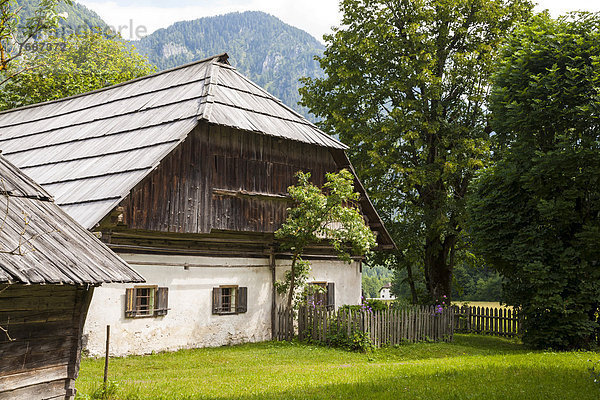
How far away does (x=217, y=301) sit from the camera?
1631 cm

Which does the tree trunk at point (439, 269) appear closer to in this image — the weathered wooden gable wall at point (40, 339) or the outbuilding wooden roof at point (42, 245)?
the outbuilding wooden roof at point (42, 245)

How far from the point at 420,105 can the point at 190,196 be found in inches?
444

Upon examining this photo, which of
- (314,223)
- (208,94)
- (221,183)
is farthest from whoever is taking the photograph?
(208,94)

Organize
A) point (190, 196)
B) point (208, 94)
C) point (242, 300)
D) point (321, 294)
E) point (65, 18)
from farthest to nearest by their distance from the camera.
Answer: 1. point (321, 294)
2. point (208, 94)
3. point (242, 300)
4. point (190, 196)
5. point (65, 18)

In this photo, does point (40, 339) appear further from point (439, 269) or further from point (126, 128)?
point (439, 269)

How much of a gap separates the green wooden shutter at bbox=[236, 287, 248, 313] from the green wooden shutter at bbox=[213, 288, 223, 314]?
0.61 m

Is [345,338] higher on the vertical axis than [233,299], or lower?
lower

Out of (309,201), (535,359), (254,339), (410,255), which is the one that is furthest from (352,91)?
(535,359)

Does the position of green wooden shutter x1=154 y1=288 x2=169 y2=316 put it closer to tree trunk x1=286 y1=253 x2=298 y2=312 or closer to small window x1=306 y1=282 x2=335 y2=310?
tree trunk x1=286 y1=253 x2=298 y2=312

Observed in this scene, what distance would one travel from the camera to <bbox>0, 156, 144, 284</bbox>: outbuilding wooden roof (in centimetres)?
662

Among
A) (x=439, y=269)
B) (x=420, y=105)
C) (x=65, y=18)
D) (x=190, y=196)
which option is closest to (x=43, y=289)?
(x=65, y=18)

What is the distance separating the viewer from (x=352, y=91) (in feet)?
81.4

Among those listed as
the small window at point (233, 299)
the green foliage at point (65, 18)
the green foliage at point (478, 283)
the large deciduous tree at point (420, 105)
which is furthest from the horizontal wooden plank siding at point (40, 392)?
the green foliage at point (478, 283)

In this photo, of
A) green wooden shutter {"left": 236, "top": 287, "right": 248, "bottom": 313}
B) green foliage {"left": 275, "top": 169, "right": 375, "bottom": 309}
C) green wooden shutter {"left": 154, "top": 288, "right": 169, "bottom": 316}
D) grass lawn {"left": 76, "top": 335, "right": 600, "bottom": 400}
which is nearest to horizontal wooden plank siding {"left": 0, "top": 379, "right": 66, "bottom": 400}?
grass lawn {"left": 76, "top": 335, "right": 600, "bottom": 400}
